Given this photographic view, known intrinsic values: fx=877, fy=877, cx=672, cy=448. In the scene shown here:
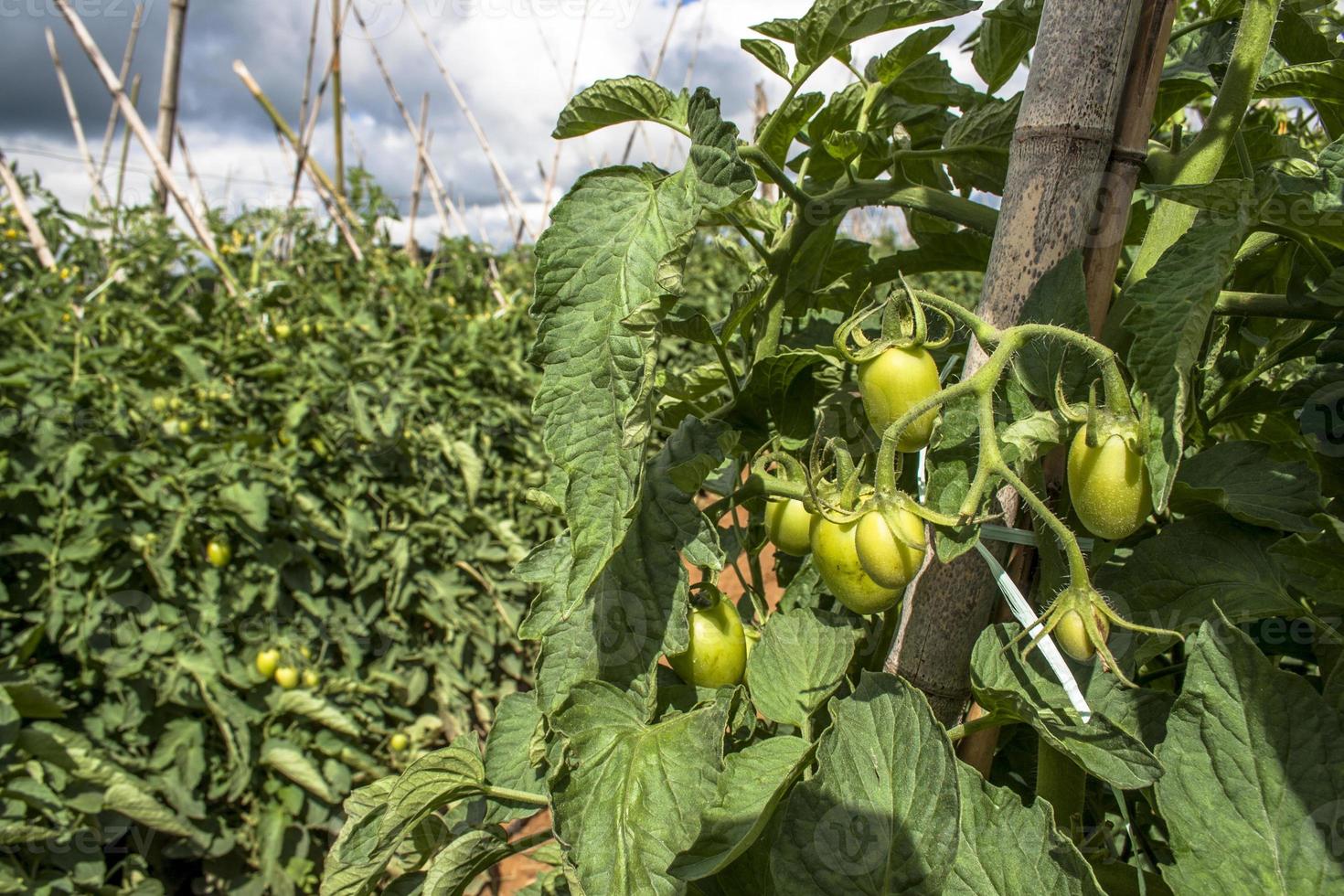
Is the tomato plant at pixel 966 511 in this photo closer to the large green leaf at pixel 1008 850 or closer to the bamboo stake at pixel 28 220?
the large green leaf at pixel 1008 850

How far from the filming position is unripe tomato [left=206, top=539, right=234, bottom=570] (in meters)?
2.32

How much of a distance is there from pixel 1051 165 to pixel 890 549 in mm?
286

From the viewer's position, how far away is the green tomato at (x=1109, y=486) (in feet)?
1.72

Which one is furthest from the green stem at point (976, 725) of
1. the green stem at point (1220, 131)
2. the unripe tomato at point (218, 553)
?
the unripe tomato at point (218, 553)

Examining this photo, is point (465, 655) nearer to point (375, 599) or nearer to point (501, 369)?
point (375, 599)

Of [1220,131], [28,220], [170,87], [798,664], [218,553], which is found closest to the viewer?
[1220,131]

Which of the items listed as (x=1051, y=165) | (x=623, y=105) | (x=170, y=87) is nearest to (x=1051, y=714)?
(x=1051, y=165)

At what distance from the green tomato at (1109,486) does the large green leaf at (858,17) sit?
365 mm

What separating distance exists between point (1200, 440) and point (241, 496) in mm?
2200

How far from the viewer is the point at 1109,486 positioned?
0.53 metres

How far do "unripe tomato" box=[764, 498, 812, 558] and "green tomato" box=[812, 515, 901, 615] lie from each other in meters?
0.14

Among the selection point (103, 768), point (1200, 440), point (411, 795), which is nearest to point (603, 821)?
point (411, 795)

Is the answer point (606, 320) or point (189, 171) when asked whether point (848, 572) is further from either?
point (189, 171)

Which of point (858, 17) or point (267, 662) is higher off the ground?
point (858, 17)
